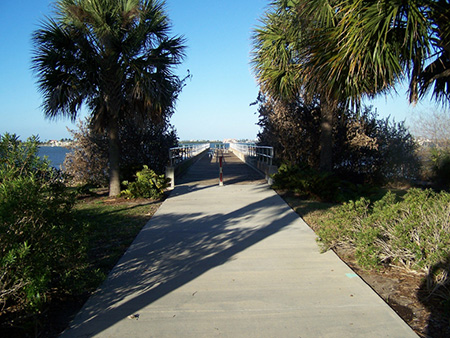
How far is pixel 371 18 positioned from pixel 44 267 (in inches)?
209

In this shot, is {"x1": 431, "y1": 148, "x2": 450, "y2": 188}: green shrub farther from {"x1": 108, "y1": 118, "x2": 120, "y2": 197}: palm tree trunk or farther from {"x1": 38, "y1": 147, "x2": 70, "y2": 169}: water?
{"x1": 38, "y1": 147, "x2": 70, "y2": 169}: water

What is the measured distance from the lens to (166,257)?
559 cm

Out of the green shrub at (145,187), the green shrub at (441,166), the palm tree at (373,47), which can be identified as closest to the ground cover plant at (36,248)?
the palm tree at (373,47)

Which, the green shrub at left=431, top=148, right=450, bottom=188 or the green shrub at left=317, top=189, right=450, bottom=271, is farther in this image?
the green shrub at left=431, top=148, right=450, bottom=188

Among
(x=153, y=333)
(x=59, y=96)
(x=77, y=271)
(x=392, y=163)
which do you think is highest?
(x=59, y=96)

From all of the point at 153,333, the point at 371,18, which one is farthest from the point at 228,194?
the point at 153,333

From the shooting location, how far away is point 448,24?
17.9ft

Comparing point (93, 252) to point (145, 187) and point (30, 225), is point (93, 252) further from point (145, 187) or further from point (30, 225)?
point (145, 187)

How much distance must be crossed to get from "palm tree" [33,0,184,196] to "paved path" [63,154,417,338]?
4.35m

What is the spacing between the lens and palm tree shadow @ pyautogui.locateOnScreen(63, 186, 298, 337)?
3.95m

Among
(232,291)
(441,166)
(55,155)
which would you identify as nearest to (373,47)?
(232,291)

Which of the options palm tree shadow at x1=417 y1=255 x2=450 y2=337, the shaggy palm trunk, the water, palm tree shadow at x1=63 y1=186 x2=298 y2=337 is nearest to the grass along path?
palm tree shadow at x1=63 y1=186 x2=298 y2=337

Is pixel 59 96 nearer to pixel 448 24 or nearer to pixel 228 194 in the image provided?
pixel 228 194

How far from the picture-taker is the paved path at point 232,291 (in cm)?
356
